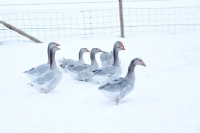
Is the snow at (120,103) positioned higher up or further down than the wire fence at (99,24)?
further down

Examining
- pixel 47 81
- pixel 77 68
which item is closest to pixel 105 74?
pixel 77 68

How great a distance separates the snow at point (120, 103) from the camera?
5996 millimetres

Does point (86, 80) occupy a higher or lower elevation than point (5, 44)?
lower

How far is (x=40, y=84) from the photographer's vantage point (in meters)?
8.13

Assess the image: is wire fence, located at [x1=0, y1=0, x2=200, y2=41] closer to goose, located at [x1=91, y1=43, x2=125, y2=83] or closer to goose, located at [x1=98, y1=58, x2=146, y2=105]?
goose, located at [x1=91, y1=43, x2=125, y2=83]

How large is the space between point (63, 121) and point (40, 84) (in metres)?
2.01

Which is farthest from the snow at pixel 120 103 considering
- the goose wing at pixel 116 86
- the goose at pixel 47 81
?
the goose wing at pixel 116 86

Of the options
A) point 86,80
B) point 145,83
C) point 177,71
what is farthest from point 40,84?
point 177,71

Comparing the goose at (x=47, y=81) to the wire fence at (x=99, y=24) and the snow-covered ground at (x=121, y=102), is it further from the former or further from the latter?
the wire fence at (x=99, y=24)

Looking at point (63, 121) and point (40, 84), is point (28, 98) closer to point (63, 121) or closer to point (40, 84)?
point (40, 84)

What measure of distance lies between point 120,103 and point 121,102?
90 mm

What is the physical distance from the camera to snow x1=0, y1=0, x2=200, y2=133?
236 inches

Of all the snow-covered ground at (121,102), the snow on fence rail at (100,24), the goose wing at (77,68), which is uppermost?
the snow on fence rail at (100,24)

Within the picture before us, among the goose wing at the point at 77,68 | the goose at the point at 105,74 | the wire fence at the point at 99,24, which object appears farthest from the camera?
the wire fence at the point at 99,24
